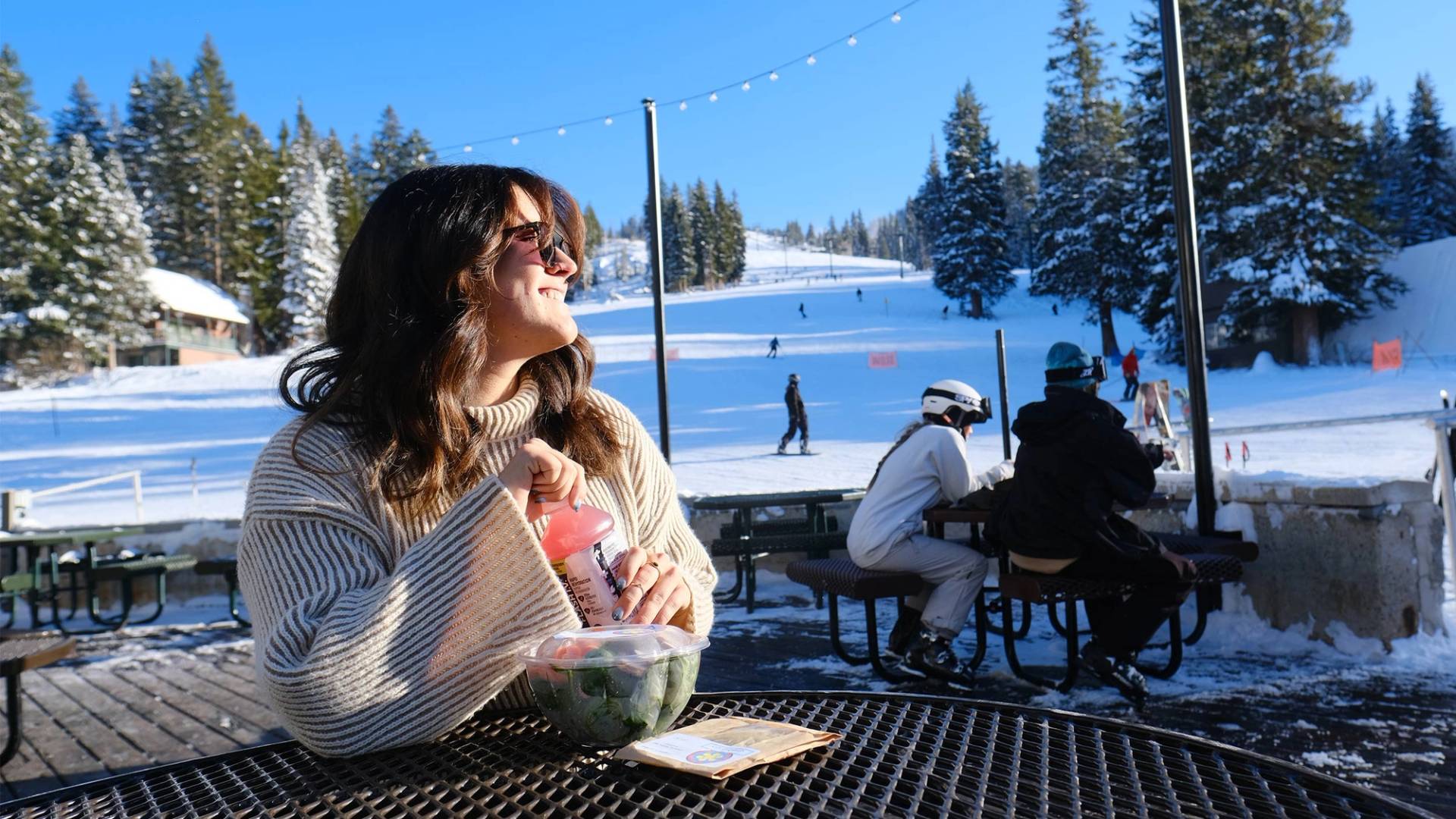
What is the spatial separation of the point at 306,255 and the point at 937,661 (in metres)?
56.5

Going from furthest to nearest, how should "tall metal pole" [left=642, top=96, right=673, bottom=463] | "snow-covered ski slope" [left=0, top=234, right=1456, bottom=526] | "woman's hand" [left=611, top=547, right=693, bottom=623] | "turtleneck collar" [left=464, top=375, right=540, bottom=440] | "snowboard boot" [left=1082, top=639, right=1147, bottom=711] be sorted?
1. "snow-covered ski slope" [left=0, top=234, right=1456, bottom=526]
2. "tall metal pole" [left=642, top=96, right=673, bottom=463]
3. "snowboard boot" [left=1082, top=639, right=1147, bottom=711]
4. "turtleneck collar" [left=464, top=375, right=540, bottom=440]
5. "woman's hand" [left=611, top=547, right=693, bottom=623]

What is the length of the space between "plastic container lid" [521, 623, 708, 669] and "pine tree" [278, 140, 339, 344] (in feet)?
185

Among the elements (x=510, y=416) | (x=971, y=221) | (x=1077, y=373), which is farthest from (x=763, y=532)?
(x=971, y=221)

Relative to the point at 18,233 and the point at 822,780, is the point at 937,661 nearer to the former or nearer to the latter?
the point at 822,780

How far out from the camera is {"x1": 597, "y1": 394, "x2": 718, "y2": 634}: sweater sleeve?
183cm

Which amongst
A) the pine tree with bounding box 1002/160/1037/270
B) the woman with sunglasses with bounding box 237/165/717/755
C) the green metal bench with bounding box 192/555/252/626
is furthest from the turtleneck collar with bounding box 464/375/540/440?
the pine tree with bounding box 1002/160/1037/270

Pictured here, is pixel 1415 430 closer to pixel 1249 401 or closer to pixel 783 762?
pixel 1249 401

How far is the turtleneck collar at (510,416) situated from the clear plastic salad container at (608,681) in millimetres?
525

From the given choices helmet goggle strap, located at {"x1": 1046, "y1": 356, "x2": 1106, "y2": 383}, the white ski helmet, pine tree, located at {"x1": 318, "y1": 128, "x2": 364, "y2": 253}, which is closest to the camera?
helmet goggle strap, located at {"x1": 1046, "y1": 356, "x2": 1106, "y2": 383}

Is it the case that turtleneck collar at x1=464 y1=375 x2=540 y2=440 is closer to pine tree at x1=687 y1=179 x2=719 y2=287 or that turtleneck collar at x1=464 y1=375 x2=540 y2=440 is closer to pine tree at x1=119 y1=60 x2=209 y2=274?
pine tree at x1=119 y1=60 x2=209 y2=274

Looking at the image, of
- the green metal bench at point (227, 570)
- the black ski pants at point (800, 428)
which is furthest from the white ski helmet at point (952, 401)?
the black ski pants at point (800, 428)

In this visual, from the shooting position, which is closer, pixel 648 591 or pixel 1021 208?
pixel 648 591

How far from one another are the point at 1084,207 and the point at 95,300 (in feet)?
152

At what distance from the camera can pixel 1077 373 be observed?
15.7 ft
